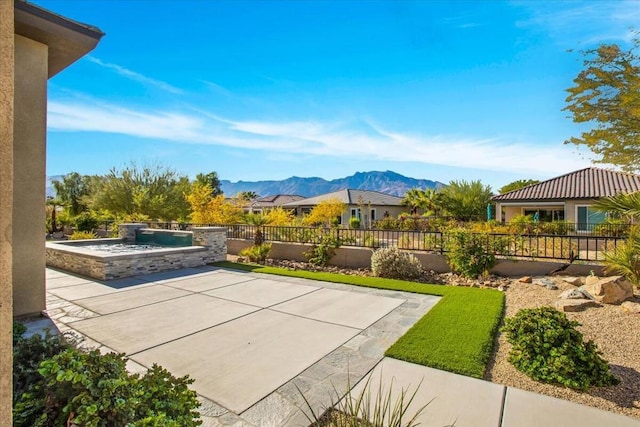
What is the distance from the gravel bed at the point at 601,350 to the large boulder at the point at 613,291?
0.14 meters

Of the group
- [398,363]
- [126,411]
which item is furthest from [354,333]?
[126,411]

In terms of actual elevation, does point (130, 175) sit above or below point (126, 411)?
above

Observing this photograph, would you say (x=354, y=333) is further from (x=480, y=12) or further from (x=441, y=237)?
(x=480, y=12)

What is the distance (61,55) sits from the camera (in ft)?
19.8

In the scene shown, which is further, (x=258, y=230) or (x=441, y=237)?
(x=258, y=230)

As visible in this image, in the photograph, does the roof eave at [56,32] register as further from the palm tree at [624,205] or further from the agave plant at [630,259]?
the agave plant at [630,259]

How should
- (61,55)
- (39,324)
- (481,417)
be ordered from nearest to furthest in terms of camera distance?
1. (481,417)
2. (39,324)
3. (61,55)

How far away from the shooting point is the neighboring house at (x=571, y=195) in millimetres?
21203

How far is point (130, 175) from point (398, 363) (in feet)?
79.6

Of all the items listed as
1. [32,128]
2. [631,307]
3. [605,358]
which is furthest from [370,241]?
[32,128]

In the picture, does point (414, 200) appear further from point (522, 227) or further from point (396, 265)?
point (396, 265)

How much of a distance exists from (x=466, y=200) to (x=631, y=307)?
95.5 feet

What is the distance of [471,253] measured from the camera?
8.73 metres

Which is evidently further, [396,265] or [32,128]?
[396,265]
